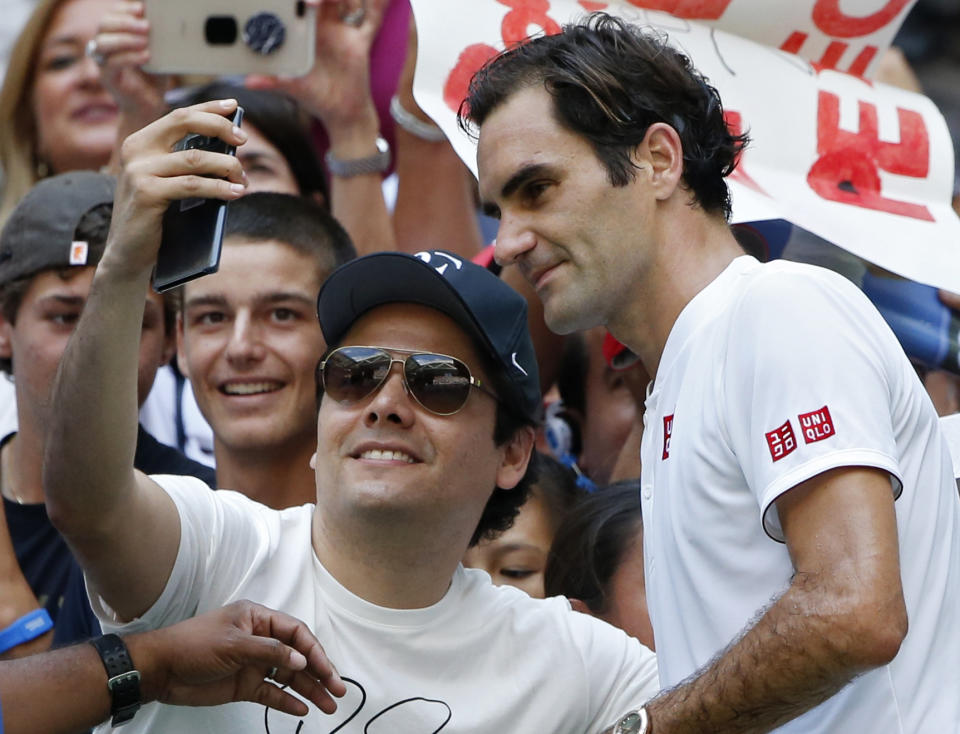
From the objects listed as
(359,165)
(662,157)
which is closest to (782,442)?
(662,157)

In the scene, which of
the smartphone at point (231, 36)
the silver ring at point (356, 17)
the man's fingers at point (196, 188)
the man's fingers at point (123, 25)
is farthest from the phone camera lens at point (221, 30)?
the man's fingers at point (196, 188)

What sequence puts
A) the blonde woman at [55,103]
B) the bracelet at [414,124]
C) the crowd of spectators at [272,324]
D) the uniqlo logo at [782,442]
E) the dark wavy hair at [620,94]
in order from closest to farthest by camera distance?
the uniqlo logo at [782,442]
the dark wavy hair at [620,94]
the crowd of spectators at [272,324]
the bracelet at [414,124]
the blonde woman at [55,103]

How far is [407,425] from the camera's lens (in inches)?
111

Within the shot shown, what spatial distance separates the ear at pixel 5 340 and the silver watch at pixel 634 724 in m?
2.06

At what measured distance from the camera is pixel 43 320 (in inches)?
139

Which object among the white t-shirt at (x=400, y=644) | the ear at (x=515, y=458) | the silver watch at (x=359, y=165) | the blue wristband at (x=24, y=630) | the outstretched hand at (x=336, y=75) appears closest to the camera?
the white t-shirt at (x=400, y=644)

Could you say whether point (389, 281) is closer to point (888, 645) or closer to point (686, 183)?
point (686, 183)

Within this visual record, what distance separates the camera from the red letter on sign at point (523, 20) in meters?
3.28

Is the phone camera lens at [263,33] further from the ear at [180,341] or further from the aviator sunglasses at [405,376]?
the aviator sunglasses at [405,376]

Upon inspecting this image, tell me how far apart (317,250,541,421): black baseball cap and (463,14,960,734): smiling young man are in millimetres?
181

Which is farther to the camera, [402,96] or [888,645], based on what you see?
[402,96]

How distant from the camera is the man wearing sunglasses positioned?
7.64 ft

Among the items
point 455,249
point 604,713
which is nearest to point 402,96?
point 455,249

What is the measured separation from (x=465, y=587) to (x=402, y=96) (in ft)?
5.83
